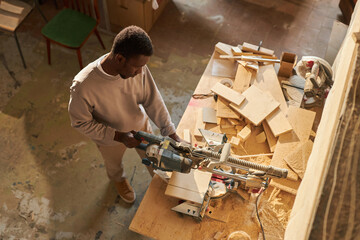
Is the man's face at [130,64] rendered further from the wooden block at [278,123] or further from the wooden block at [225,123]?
the wooden block at [278,123]

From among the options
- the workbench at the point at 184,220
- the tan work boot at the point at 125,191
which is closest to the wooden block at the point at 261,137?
the workbench at the point at 184,220

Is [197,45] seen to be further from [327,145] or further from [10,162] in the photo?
[327,145]

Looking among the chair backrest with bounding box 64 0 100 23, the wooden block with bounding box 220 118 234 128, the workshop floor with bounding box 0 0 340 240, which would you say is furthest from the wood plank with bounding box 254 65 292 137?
the chair backrest with bounding box 64 0 100 23

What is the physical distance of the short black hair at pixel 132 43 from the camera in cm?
153

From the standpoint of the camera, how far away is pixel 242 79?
7.82 ft

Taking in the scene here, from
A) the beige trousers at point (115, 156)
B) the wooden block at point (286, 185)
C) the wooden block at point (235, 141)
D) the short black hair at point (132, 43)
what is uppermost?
the short black hair at point (132, 43)

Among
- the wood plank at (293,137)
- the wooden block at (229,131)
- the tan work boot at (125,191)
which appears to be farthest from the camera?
the tan work boot at (125,191)

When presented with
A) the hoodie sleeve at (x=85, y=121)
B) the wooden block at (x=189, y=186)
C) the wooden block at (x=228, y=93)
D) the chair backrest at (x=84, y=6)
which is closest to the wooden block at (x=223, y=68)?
the wooden block at (x=228, y=93)

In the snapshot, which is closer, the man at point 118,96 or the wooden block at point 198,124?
the man at point 118,96

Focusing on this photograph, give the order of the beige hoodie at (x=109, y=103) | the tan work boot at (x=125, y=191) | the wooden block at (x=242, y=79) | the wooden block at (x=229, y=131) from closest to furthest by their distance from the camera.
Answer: the beige hoodie at (x=109, y=103)
the wooden block at (x=229, y=131)
the wooden block at (x=242, y=79)
the tan work boot at (x=125, y=191)

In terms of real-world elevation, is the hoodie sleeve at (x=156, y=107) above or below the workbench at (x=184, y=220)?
above

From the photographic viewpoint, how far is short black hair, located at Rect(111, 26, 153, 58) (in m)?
1.53

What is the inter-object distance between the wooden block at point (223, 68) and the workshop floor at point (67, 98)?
104 cm

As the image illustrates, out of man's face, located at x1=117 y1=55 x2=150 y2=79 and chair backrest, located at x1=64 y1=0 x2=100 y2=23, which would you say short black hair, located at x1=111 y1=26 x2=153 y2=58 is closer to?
man's face, located at x1=117 y1=55 x2=150 y2=79
